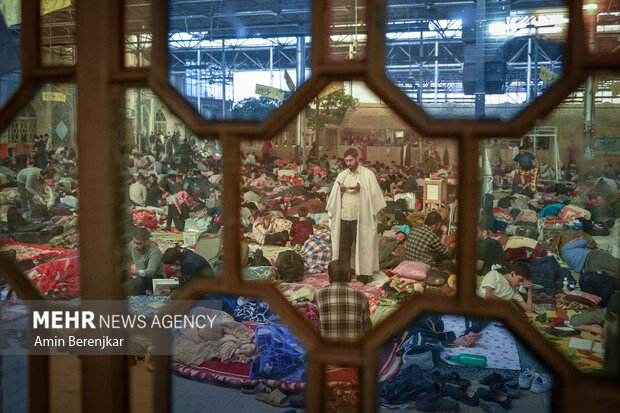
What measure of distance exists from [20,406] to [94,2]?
40 cm

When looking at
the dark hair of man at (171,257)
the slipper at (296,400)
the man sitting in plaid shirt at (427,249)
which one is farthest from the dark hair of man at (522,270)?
the dark hair of man at (171,257)

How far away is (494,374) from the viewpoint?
7.29 feet

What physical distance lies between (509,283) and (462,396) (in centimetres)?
98

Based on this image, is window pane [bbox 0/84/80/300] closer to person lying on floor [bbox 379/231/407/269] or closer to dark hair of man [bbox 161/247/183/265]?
dark hair of man [bbox 161/247/183/265]

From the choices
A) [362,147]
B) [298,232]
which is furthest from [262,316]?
[362,147]

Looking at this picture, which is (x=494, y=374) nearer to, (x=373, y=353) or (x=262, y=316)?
(x=262, y=316)

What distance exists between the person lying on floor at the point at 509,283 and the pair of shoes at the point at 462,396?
0.39 metres

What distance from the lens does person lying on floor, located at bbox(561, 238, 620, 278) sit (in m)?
3.20

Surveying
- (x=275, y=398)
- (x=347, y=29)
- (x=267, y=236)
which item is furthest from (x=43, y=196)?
(x=347, y=29)

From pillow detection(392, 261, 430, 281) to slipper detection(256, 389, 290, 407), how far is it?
1.61 m

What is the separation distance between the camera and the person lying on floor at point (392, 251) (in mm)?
4031

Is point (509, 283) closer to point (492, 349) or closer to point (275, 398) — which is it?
point (492, 349)

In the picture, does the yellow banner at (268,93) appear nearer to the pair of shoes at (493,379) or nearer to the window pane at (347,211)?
the window pane at (347,211)

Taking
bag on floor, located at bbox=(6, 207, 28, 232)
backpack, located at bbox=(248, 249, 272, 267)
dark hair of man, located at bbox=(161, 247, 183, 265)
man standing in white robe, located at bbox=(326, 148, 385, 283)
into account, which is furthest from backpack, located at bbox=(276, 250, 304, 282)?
bag on floor, located at bbox=(6, 207, 28, 232)
